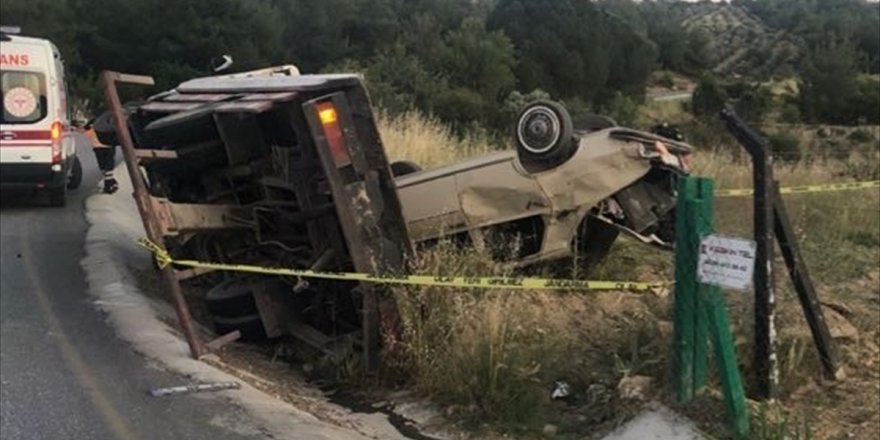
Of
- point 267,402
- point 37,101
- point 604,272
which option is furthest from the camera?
point 37,101

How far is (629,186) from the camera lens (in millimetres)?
7387

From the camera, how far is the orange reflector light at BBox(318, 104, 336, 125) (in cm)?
623

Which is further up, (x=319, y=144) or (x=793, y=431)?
(x=319, y=144)

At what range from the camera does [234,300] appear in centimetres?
706

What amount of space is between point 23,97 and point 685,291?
10.1 metres

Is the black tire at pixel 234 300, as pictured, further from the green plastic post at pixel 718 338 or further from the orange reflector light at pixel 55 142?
the orange reflector light at pixel 55 142

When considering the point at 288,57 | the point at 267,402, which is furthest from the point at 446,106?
the point at 267,402

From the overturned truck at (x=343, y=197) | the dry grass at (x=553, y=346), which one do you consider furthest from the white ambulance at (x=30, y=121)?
the dry grass at (x=553, y=346)

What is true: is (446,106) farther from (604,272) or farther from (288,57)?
(604,272)

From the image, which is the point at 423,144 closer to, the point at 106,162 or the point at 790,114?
the point at 106,162

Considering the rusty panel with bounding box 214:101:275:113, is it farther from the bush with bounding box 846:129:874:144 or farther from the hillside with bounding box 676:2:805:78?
the hillside with bounding box 676:2:805:78

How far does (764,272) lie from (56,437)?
3.63m

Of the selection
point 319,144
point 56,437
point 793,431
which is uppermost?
point 319,144

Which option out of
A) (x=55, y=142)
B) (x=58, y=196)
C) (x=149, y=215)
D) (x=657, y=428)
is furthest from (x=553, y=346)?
(x=55, y=142)
